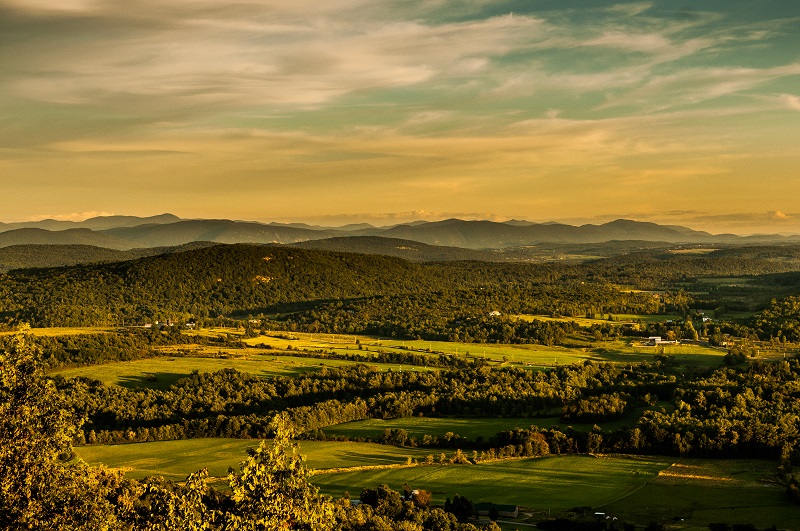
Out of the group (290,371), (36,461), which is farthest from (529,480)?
(290,371)

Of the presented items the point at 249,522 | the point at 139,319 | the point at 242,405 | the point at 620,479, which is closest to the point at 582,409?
the point at 620,479

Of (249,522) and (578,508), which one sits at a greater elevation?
(249,522)

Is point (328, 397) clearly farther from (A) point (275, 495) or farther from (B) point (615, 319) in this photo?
(B) point (615, 319)

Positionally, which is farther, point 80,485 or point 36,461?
point 80,485

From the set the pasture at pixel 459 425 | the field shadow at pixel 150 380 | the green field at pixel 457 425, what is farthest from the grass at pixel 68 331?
the pasture at pixel 459 425

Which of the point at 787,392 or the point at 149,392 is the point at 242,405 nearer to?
the point at 149,392

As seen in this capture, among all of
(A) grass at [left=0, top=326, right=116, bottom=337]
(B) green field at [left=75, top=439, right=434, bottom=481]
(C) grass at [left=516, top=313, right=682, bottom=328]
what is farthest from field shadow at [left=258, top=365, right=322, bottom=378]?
(C) grass at [left=516, top=313, right=682, bottom=328]

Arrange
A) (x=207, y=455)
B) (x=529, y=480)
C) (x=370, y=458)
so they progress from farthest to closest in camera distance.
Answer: (x=207, y=455) < (x=370, y=458) < (x=529, y=480)
